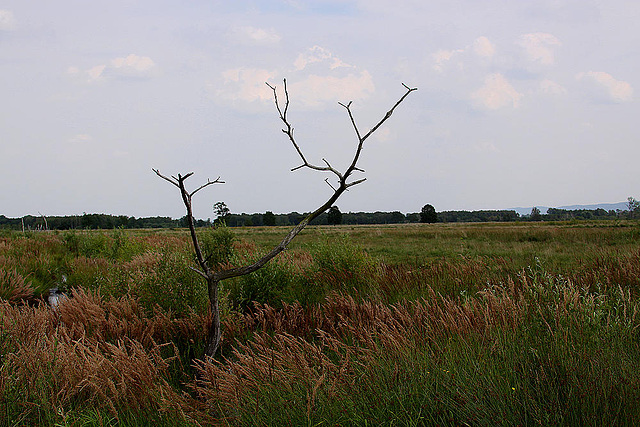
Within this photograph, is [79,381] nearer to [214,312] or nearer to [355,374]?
[214,312]

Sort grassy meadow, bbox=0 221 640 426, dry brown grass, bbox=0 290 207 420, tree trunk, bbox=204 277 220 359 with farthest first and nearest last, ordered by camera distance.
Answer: tree trunk, bbox=204 277 220 359 < dry brown grass, bbox=0 290 207 420 < grassy meadow, bbox=0 221 640 426

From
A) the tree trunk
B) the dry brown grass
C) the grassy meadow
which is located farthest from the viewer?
the tree trunk

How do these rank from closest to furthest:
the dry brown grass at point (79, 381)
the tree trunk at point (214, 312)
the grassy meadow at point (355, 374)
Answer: the grassy meadow at point (355, 374) < the dry brown grass at point (79, 381) < the tree trunk at point (214, 312)

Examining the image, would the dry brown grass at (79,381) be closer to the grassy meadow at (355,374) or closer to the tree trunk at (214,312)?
the grassy meadow at (355,374)

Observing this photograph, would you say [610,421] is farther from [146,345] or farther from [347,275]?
[347,275]

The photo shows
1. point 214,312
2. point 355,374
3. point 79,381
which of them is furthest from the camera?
point 214,312

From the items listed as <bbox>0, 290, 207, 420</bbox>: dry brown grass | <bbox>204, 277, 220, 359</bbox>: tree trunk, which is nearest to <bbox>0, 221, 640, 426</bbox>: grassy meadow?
<bbox>0, 290, 207, 420</bbox>: dry brown grass

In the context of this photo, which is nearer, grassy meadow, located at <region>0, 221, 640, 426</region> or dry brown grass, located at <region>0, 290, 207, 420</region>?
grassy meadow, located at <region>0, 221, 640, 426</region>

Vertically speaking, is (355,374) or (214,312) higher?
(214,312)

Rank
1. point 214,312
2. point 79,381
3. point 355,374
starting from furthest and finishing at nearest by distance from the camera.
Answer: point 214,312, point 79,381, point 355,374

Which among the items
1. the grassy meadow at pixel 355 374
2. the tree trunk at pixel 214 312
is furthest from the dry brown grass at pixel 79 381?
the tree trunk at pixel 214 312

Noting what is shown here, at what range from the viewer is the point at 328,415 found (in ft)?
8.22

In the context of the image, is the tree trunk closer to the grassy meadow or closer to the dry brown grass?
the grassy meadow

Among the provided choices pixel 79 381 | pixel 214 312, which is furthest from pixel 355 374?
pixel 79 381
